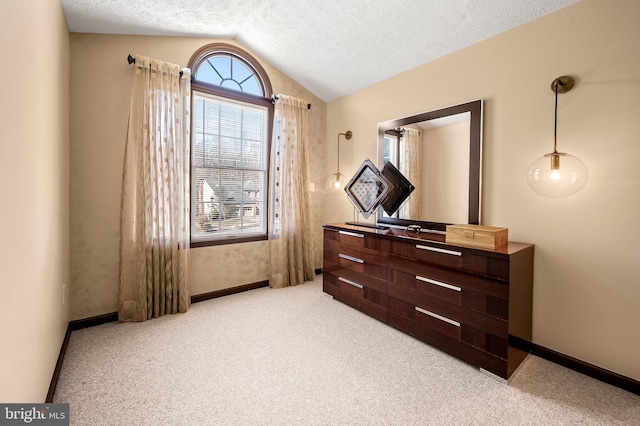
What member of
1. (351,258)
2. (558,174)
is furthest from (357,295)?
(558,174)

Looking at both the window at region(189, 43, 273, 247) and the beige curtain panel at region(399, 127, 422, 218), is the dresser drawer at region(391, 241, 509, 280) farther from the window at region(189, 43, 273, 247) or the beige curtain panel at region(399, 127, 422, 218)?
the window at region(189, 43, 273, 247)

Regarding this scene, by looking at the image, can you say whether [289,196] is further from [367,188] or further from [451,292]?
[451,292]

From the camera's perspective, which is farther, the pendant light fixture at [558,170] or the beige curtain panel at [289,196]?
the beige curtain panel at [289,196]

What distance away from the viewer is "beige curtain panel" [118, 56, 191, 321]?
9.41 ft

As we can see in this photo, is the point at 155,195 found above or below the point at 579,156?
below

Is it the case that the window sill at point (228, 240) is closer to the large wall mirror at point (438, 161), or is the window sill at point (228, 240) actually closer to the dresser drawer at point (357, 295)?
the dresser drawer at point (357, 295)

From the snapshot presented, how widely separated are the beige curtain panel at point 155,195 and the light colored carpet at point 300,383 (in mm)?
337

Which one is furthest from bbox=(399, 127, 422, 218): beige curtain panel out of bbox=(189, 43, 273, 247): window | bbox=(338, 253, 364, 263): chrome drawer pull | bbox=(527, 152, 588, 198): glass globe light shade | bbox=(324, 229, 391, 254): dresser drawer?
bbox=(189, 43, 273, 247): window

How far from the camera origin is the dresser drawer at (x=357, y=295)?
9.41 ft

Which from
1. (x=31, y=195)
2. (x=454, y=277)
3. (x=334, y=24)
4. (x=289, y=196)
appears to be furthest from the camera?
(x=289, y=196)

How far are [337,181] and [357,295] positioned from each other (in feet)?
5.62

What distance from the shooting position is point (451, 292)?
2277 millimetres

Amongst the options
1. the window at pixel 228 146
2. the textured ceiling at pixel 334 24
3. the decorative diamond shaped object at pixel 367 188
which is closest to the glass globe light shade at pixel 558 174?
the textured ceiling at pixel 334 24

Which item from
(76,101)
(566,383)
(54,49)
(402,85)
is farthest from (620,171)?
(76,101)
